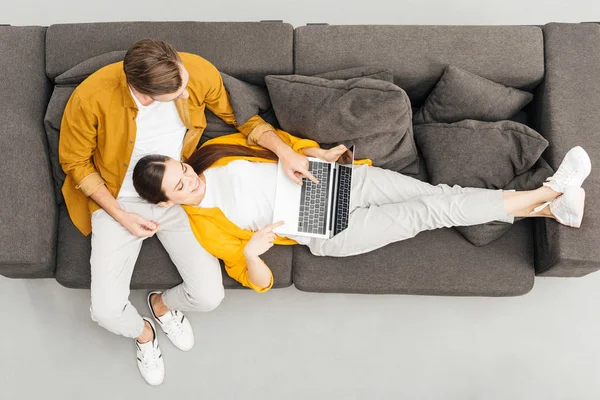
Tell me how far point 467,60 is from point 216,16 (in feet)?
4.72

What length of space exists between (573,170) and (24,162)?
2.28 m

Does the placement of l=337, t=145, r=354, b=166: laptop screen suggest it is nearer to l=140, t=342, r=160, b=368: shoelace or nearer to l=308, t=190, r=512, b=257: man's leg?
l=308, t=190, r=512, b=257: man's leg

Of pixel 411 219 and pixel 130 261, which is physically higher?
pixel 411 219

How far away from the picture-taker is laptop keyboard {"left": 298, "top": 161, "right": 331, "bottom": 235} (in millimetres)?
2348

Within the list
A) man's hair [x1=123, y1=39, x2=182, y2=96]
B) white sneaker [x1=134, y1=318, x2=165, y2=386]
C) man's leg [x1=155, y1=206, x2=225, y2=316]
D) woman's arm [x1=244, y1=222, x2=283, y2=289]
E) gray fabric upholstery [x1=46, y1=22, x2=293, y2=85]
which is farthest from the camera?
white sneaker [x1=134, y1=318, x2=165, y2=386]

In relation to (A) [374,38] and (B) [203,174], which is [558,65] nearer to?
(A) [374,38]

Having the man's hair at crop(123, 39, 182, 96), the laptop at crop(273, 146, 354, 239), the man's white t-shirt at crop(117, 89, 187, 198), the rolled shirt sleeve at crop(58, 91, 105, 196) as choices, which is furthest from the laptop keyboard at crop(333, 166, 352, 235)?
the rolled shirt sleeve at crop(58, 91, 105, 196)

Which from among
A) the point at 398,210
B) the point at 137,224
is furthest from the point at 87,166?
the point at 398,210

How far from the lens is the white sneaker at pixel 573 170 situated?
7.39 ft

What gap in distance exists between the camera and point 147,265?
248cm

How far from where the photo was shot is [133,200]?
2.39m

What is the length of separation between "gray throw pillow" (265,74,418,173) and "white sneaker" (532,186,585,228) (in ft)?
2.14

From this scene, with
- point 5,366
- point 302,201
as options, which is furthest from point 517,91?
point 5,366

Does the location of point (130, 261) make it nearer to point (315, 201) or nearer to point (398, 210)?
point (315, 201)
